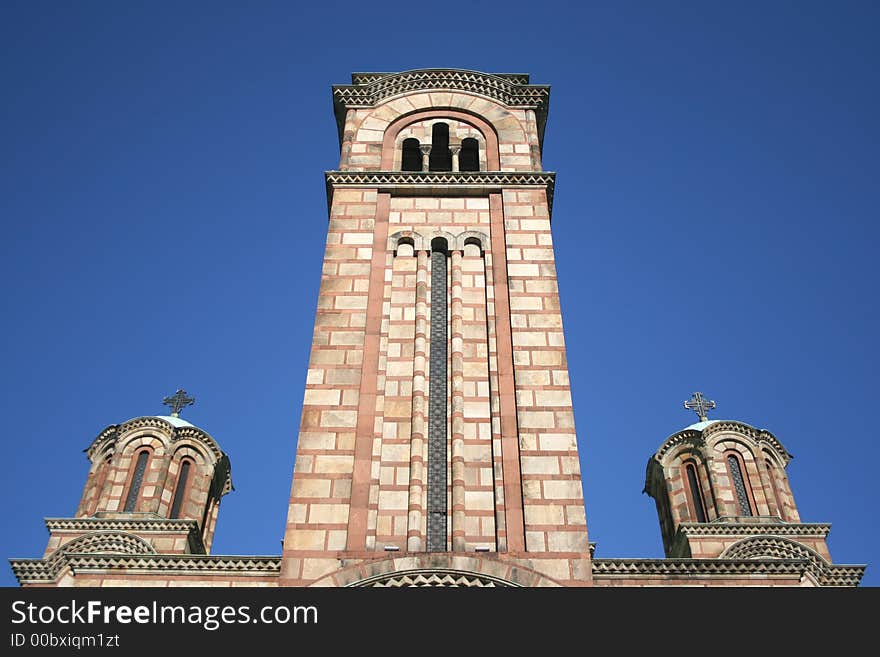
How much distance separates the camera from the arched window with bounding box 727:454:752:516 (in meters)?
27.0

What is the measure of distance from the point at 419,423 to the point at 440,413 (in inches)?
23.8

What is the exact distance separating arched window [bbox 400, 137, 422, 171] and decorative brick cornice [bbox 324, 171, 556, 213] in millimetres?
1817

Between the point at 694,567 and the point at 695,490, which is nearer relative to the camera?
the point at 694,567

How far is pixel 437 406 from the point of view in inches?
651

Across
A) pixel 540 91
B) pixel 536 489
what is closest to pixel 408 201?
pixel 540 91

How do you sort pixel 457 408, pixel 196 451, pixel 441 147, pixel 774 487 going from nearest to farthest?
pixel 457 408
pixel 441 147
pixel 774 487
pixel 196 451

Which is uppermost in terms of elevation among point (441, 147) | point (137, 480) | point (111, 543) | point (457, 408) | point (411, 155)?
point (441, 147)

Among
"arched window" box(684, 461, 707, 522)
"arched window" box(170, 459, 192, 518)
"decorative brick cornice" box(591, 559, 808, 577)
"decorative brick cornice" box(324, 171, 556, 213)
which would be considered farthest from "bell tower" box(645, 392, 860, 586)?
"arched window" box(170, 459, 192, 518)

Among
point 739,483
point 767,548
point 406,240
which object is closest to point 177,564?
point 406,240

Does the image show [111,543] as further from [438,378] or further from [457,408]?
[457,408]
